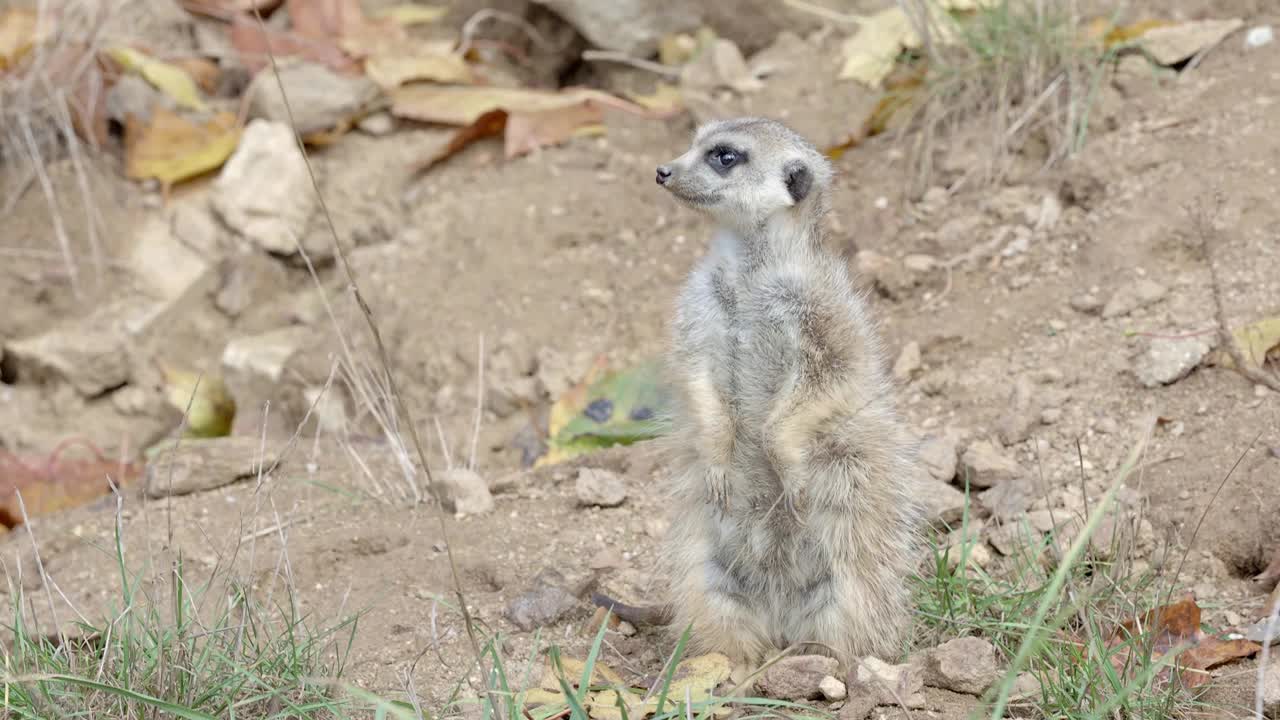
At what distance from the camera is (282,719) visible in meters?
2.21

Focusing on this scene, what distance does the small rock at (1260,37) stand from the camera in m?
4.23

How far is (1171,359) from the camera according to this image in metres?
3.32

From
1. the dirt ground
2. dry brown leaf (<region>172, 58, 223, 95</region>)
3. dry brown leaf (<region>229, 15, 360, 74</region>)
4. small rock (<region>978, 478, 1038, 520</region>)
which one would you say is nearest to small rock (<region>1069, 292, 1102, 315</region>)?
the dirt ground

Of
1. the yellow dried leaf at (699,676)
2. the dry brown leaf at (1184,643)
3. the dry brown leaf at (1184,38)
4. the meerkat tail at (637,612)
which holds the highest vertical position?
the dry brown leaf at (1184,38)

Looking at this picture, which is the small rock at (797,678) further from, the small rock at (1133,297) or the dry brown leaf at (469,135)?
the dry brown leaf at (469,135)

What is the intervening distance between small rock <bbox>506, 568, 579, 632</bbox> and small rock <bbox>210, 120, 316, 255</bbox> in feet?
8.99

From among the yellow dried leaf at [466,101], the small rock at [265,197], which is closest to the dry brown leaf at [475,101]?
the yellow dried leaf at [466,101]

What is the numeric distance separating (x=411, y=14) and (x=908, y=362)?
3184mm

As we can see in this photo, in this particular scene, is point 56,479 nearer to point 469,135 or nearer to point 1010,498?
point 469,135

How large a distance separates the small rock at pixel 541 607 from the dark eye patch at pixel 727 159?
0.96 m

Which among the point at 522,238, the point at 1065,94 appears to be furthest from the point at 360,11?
the point at 1065,94

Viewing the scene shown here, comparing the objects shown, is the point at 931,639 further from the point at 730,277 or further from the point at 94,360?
the point at 94,360

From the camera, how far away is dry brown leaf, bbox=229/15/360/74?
5629mm

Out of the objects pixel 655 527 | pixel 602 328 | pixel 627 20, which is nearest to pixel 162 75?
pixel 627 20
